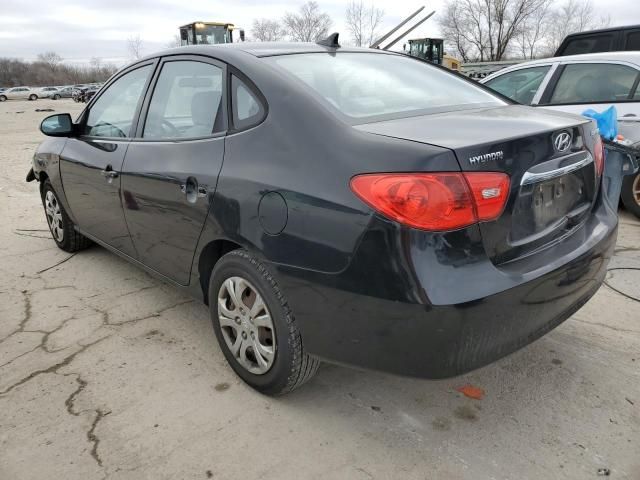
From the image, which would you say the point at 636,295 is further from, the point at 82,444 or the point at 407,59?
the point at 82,444

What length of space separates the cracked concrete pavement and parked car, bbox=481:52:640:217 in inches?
90.9

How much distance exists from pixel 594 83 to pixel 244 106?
174 inches

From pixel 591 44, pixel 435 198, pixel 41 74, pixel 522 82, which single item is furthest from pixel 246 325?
pixel 41 74

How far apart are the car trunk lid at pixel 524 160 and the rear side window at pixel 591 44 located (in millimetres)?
6555

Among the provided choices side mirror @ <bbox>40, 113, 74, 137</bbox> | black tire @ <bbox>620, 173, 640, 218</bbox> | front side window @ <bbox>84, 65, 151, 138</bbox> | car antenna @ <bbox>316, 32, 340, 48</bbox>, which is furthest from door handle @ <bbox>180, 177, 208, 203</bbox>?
black tire @ <bbox>620, 173, 640, 218</bbox>

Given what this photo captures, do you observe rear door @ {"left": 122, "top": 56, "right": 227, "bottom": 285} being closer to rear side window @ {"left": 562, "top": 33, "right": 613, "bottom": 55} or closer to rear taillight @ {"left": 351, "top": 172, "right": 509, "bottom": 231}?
rear taillight @ {"left": 351, "top": 172, "right": 509, "bottom": 231}

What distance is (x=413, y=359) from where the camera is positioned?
187 centimetres

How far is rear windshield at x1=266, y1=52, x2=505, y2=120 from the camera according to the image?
92.3 inches

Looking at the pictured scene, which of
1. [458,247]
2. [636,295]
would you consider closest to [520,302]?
[458,247]

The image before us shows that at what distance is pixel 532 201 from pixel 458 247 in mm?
414

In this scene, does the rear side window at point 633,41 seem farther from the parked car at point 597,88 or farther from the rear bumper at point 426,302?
the rear bumper at point 426,302

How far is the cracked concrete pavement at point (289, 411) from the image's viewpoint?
2.07 m

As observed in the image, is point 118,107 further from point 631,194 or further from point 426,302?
point 631,194

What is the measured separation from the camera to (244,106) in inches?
95.1
